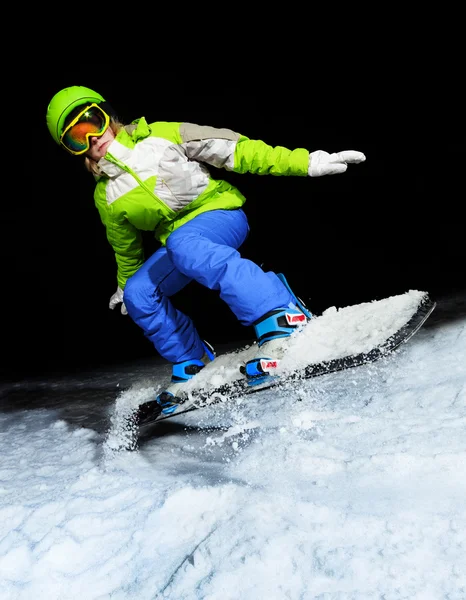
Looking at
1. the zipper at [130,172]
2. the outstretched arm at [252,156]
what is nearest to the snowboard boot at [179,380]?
the zipper at [130,172]

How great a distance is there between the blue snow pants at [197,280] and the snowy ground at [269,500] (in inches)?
15.3

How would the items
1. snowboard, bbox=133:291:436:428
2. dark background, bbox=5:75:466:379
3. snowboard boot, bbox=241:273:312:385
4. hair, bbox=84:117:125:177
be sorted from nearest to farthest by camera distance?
snowboard, bbox=133:291:436:428
snowboard boot, bbox=241:273:312:385
hair, bbox=84:117:125:177
dark background, bbox=5:75:466:379

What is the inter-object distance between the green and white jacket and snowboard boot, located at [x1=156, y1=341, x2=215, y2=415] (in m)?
0.61

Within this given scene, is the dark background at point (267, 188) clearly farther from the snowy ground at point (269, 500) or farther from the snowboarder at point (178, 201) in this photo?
the snowy ground at point (269, 500)

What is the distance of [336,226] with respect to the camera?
22.0 feet

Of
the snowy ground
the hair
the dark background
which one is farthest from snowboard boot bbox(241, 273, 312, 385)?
the dark background

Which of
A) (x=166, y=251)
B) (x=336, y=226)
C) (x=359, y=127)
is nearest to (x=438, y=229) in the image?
(x=336, y=226)

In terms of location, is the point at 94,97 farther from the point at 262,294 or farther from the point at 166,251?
the point at 262,294

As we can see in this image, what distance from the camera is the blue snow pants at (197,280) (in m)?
2.30

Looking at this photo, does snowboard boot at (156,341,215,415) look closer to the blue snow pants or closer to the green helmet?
the blue snow pants

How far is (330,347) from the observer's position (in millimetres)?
2246

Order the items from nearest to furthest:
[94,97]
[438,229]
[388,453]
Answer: [388,453] → [94,97] → [438,229]

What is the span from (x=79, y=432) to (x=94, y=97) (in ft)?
4.64

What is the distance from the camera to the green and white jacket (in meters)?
2.45
